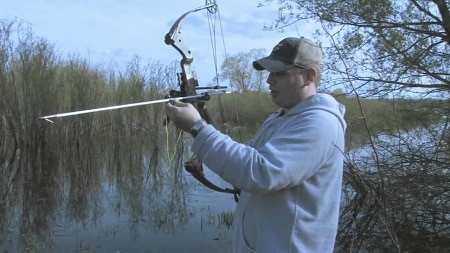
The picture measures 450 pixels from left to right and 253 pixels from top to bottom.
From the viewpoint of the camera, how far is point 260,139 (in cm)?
185

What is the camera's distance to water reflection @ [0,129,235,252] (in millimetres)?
6430

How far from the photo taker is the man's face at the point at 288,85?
1698 millimetres

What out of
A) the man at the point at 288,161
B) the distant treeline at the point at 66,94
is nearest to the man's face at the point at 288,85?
the man at the point at 288,161

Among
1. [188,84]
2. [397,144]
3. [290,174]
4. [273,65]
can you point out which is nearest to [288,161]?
[290,174]

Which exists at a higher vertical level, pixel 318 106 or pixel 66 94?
pixel 66 94

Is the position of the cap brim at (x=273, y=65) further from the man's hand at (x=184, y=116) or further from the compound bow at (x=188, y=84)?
the compound bow at (x=188, y=84)

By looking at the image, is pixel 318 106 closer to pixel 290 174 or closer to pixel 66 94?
pixel 290 174

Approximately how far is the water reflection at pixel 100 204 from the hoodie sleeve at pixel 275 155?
490 centimetres

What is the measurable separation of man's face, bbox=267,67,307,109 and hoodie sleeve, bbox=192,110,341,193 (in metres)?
0.12

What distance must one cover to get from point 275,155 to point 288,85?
0.97ft

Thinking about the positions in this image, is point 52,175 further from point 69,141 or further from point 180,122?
point 180,122

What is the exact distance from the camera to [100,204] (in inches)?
327

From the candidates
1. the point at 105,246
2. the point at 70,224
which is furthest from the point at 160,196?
the point at 105,246

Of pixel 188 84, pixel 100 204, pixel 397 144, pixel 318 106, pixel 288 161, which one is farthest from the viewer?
pixel 100 204
